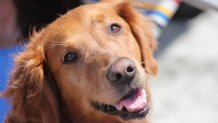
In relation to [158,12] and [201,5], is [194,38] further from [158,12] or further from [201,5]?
[158,12]

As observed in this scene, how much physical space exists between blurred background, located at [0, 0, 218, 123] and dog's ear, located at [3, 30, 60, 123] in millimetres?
660

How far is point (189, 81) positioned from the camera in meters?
4.00

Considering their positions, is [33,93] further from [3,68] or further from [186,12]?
[186,12]

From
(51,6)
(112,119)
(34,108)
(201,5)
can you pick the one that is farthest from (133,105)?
(201,5)

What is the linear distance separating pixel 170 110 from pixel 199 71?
1.51 feet

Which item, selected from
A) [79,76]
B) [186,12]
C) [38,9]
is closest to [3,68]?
[38,9]

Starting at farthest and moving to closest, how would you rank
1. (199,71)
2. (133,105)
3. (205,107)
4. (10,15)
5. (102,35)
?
(199,71) → (205,107) → (10,15) → (102,35) → (133,105)

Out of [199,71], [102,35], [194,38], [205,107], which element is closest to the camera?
[102,35]

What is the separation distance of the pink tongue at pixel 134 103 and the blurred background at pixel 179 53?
3.37ft

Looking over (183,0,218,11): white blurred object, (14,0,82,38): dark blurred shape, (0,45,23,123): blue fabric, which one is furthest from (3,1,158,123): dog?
(183,0,218,11): white blurred object

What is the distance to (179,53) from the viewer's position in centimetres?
423

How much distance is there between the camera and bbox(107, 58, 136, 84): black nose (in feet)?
6.73

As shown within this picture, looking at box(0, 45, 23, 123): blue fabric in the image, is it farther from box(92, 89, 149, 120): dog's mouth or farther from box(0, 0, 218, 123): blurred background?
box(92, 89, 149, 120): dog's mouth

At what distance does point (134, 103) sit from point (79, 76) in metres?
0.28
